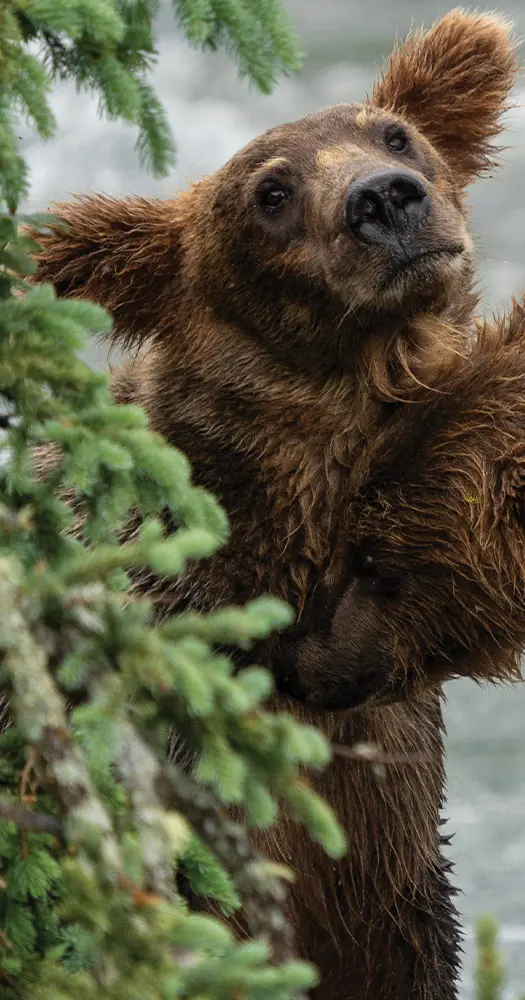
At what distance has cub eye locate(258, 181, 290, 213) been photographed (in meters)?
4.23

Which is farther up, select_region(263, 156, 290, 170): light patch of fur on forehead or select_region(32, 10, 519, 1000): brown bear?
select_region(263, 156, 290, 170): light patch of fur on forehead

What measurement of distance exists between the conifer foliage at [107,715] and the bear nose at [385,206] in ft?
4.97

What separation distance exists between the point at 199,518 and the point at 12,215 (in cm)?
70

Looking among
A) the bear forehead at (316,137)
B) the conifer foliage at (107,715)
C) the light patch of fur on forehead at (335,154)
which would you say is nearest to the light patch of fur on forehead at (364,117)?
the bear forehead at (316,137)

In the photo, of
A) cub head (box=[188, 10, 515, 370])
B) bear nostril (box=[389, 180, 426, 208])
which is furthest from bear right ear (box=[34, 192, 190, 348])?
bear nostril (box=[389, 180, 426, 208])

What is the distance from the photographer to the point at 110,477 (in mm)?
2203

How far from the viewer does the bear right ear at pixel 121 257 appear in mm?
4281

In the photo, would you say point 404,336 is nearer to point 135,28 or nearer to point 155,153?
point 155,153

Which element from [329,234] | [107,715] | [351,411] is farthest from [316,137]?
[107,715]

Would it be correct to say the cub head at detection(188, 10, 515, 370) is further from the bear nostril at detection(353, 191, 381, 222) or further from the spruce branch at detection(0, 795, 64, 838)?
the spruce branch at detection(0, 795, 64, 838)

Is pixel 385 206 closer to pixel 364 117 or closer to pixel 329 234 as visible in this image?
pixel 329 234

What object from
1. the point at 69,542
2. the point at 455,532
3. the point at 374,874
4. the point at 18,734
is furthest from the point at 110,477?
the point at 374,874

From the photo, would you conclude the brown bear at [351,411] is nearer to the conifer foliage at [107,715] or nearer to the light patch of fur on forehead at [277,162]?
the light patch of fur on forehead at [277,162]

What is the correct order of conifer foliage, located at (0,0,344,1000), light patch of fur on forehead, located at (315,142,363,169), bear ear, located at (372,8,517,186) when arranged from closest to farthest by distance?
conifer foliage, located at (0,0,344,1000) → light patch of fur on forehead, located at (315,142,363,169) → bear ear, located at (372,8,517,186)
